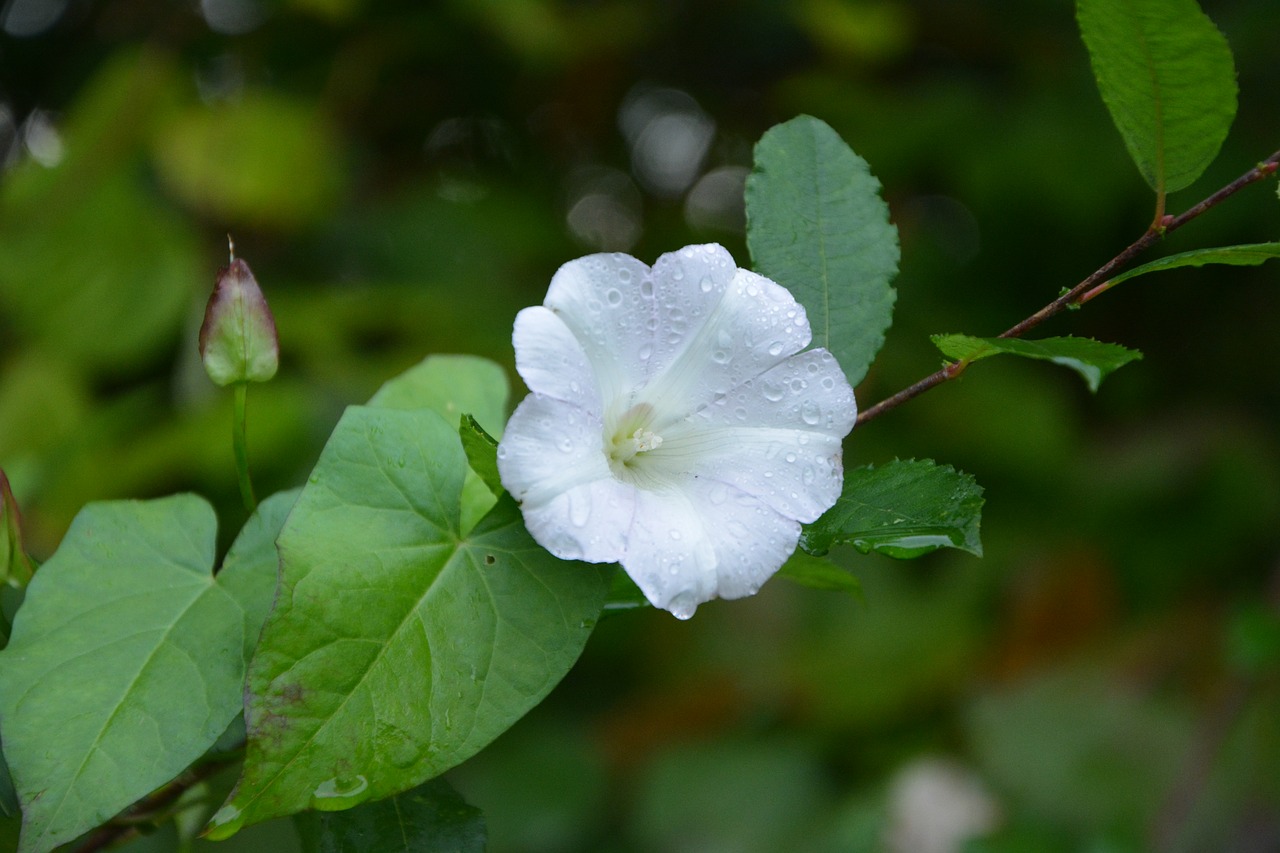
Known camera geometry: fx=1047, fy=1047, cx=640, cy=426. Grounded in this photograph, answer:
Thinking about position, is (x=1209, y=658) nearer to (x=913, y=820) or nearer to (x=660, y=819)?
(x=913, y=820)

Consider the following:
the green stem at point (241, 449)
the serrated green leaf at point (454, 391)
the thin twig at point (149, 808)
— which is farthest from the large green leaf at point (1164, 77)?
the thin twig at point (149, 808)

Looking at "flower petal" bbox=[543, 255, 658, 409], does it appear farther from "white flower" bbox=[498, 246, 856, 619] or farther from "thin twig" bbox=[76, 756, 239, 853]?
"thin twig" bbox=[76, 756, 239, 853]

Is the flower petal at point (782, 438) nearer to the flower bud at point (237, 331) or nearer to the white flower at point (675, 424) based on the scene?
the white flower at point (675, 424)

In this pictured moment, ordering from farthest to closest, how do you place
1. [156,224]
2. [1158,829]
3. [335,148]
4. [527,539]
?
1. [335,148]
2. [156,224]
3. [1158,829]
4. [527,539]

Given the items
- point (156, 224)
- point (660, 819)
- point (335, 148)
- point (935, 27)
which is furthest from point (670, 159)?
point (660, 819)

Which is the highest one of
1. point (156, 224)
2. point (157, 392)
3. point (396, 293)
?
point (156, 224)

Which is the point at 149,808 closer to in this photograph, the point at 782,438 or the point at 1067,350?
the point at 782,438
